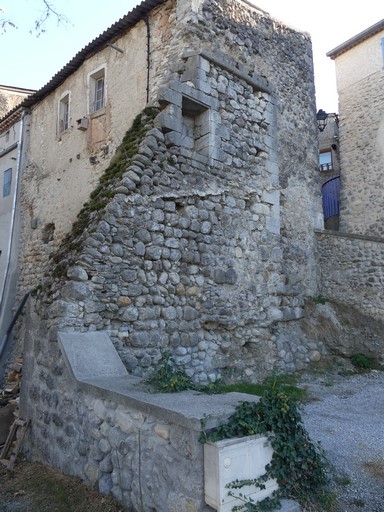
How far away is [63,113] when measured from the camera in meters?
10.6

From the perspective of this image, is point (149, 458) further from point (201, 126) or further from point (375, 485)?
point (201, 126)

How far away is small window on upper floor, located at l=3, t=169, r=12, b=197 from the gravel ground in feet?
32.2

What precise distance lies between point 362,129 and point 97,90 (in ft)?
27.6

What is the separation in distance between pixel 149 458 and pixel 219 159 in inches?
189

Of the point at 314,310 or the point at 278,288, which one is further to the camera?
the point at 314,310

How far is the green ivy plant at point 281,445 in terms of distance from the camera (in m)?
2.77

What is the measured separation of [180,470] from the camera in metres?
2.81

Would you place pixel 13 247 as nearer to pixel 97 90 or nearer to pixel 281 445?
pixel 97 90

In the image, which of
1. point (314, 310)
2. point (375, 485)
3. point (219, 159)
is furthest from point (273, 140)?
point (375, 485)

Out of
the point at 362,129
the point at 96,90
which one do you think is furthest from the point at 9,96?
the point at 362,129

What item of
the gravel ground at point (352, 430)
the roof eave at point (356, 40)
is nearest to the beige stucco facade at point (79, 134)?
the gravel ground at point (352, 430)

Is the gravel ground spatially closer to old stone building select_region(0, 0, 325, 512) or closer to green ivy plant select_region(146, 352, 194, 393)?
old stone building select_region(0, 0, 325, 512)

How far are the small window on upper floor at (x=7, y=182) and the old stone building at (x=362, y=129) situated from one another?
10225 mm

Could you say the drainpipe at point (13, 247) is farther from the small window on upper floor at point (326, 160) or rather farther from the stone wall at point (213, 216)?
the small window on upper floor at point (326, 160)
